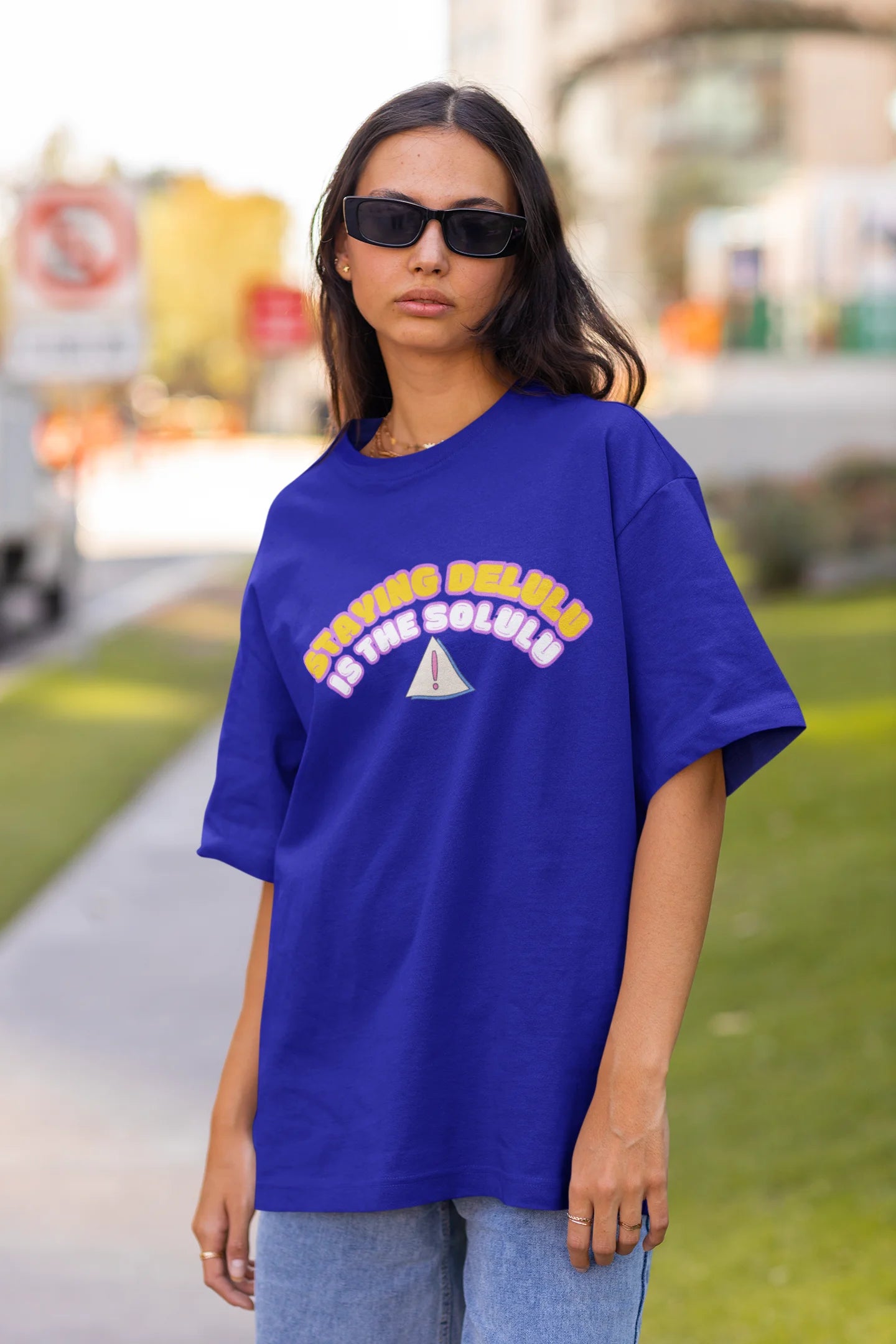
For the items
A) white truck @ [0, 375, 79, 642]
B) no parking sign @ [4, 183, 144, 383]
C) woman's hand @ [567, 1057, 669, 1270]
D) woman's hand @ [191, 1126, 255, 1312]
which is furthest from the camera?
white truck @ [0, 375, 79, 642]

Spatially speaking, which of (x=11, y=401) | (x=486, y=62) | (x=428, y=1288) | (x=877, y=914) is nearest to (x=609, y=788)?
(x=428, y=1288)

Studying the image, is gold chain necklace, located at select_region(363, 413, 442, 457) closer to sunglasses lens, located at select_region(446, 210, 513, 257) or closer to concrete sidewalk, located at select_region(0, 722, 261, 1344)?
sunglasses lens, located at select_region(446, 210, 513, 257)

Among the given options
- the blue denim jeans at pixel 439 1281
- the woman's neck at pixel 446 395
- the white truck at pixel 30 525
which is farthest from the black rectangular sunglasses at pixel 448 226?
the white truck at pixel 30 525

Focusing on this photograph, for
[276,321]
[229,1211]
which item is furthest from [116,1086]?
[276,321]

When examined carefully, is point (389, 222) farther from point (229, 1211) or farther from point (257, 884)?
point (257, 884)

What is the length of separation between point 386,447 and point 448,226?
0.24 m

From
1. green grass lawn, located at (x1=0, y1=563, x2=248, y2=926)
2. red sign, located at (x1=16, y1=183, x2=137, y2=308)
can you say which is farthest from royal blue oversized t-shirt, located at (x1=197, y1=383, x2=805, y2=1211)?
red sign, located at (x1=16, y1=183, x2=137, y2=308)

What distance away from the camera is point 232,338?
216ft

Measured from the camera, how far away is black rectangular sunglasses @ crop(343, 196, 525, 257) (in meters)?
1.68

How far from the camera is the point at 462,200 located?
169cm

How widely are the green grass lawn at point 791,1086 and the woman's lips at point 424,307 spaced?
7.53ft

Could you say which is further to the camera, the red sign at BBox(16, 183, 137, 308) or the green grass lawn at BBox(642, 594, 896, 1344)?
the red sign at BBox(16, 183, 137, 308)

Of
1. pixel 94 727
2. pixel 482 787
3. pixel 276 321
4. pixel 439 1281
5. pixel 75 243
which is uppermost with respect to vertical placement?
pixel 482 787

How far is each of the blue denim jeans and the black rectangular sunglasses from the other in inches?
37.7
